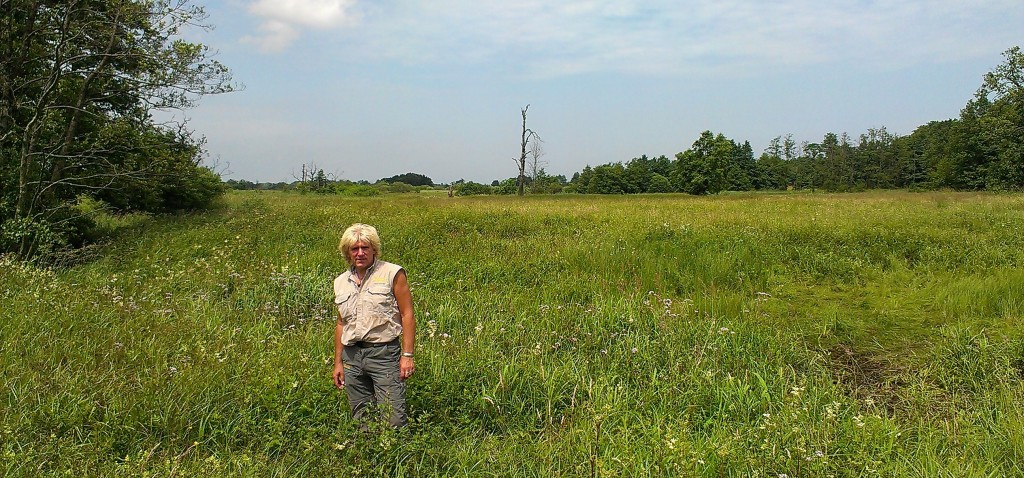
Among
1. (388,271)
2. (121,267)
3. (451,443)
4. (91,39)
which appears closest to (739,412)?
(451,443)

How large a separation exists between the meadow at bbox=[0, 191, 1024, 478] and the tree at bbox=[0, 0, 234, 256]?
2.44 m

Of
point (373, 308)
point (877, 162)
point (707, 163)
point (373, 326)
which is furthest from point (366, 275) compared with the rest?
point (877, 162)

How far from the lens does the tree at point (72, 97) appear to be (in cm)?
1004

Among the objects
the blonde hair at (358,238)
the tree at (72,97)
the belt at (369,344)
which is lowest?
the belt at (369,344)

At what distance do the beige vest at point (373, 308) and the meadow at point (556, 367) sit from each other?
2.10 ft

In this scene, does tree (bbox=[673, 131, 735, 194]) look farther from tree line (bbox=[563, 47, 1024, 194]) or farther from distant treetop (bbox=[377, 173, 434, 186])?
distant treetop (bbox=[377, 173, 434, 186])

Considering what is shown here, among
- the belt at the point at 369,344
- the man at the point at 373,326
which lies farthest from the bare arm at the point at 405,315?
the belt at the point at 369,344

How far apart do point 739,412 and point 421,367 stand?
102 inches

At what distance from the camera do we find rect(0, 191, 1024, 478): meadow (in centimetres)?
324

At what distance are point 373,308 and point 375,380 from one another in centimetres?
52

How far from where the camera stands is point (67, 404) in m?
3.42

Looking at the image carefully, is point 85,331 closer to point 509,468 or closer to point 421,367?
point 421,367

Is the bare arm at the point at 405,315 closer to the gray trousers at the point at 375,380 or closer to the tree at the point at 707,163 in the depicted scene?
the gray trousers at the point at 375,380

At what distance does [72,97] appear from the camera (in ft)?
38.2
